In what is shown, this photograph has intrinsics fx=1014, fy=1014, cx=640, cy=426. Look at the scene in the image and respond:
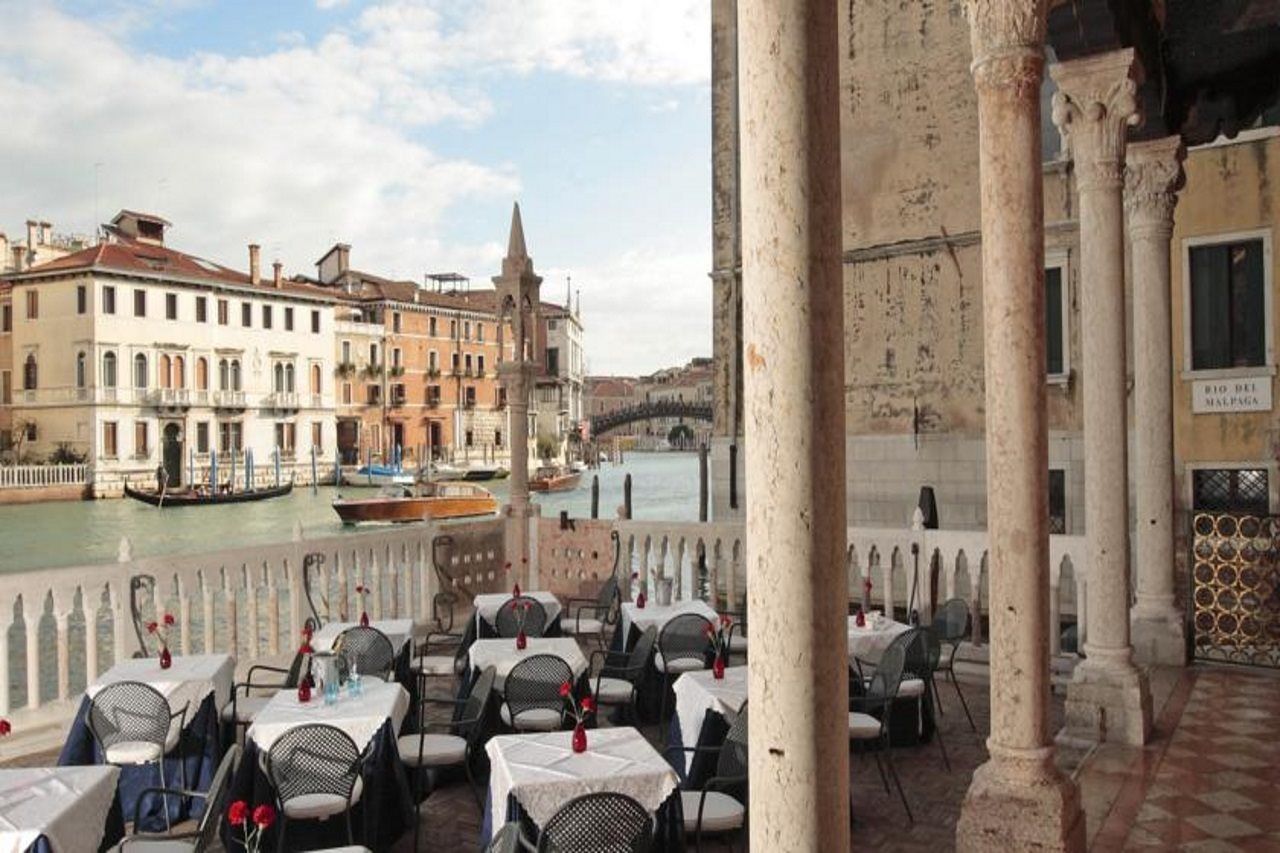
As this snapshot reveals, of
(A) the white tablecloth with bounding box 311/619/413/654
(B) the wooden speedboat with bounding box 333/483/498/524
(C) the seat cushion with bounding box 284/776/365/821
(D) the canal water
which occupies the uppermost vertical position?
(A) the white tablecloth with bounding box 311/619/413/654

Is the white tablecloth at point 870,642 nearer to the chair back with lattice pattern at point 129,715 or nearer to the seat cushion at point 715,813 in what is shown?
the seat cushion at point 715,813

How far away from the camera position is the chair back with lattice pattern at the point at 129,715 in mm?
5004

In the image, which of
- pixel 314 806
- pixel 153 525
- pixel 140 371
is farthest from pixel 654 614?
pixel 140 371

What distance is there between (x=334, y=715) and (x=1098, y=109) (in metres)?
5.13

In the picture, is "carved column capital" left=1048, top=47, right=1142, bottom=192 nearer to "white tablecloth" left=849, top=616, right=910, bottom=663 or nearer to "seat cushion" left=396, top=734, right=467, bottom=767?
"white tablecloth" left=849, top=616, right=910, bottom=663

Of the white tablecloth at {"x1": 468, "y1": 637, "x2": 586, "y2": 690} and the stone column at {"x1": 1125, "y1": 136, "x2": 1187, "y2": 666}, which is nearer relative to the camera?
the white tablecloth at {"x1": 468, "y1": 637, "x2": 586, "y2": 690}

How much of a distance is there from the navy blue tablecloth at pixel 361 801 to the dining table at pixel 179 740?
32.9 inches

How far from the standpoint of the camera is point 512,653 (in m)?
6.24

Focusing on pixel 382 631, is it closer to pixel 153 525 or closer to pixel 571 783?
pixel 571 783

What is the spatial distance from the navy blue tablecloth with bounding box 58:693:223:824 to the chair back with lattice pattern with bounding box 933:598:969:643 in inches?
176

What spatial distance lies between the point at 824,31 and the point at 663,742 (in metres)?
5.13

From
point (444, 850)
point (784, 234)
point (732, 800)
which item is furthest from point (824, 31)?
point (444, 850)

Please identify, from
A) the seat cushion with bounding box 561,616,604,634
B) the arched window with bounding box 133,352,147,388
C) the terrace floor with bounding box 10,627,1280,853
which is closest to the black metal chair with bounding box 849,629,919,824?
the terrace floor with bounding box 10,627,1280,853

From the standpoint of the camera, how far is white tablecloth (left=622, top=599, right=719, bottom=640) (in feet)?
23.9
